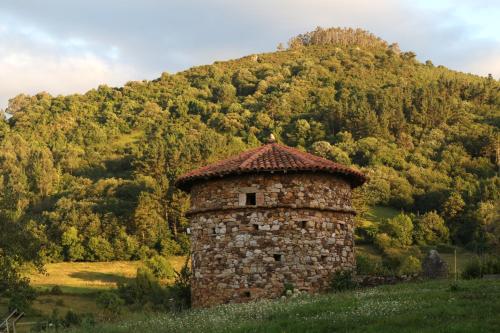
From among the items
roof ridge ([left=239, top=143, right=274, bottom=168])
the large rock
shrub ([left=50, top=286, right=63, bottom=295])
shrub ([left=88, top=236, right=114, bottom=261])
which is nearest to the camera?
roof ridge ([left=239, top=143, right=274, bottom=168])

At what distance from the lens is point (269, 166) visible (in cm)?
1897

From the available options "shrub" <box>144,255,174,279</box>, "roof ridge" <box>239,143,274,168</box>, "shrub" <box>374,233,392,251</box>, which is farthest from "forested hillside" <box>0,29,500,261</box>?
"roof ridge" <box>239,143,274,168</box>

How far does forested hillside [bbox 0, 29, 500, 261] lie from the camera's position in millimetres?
58469

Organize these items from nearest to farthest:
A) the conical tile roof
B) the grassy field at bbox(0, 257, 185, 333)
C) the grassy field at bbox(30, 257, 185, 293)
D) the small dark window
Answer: the conical tile roof, the small dark window, the grassy field at bbox(0, 257, 185, 333), the grassy field at bbox(30, 257, 185, 293)

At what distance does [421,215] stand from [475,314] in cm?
4797

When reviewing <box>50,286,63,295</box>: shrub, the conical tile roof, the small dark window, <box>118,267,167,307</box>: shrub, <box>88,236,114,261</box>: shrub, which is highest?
the conical tile roof

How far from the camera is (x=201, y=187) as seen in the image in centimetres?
2016

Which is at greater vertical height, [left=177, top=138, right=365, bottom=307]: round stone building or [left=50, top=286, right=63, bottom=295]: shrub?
[left=177, top=138, right=365, bottom=307]: round stone building

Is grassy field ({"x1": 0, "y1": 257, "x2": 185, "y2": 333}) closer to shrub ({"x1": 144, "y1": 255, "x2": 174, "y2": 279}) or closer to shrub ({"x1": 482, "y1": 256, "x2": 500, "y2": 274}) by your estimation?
shrub ({"x1": 144, "y1": 255, "x2": 174, "y2": 279})

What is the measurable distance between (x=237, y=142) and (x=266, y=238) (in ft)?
199

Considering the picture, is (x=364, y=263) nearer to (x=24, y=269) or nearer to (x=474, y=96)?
(x=24, y=269)

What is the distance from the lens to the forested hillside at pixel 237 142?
58469mm

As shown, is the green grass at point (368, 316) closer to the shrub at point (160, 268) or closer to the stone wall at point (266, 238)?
the stone wall at point (266, 238)

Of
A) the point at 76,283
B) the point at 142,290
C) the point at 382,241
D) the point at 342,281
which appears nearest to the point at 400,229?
the point at 382,241
